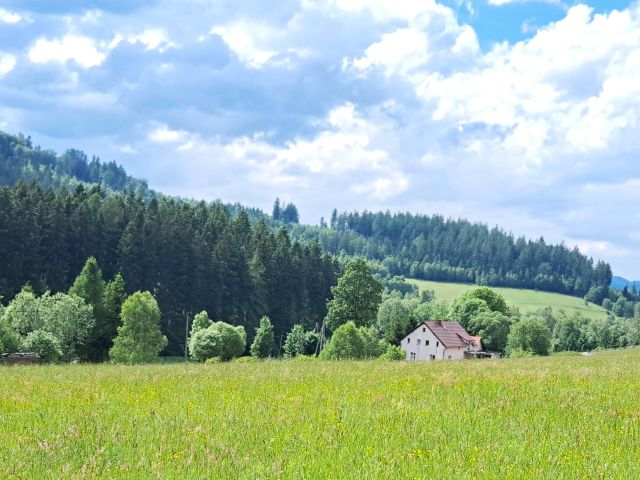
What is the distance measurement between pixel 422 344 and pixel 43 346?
67888 mm

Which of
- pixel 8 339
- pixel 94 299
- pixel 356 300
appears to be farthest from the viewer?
pixel 356 300

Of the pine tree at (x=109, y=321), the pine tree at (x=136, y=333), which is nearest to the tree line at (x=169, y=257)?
the pine tree at (x=109, y=321)

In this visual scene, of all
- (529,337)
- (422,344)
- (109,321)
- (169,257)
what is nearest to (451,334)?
(422,344)

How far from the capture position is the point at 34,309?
66.6 metres

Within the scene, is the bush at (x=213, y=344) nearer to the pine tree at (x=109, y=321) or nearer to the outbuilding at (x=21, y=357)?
the pine tree at (x=109, y=321)

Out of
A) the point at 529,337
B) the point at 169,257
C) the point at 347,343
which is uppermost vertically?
the point at 169,257

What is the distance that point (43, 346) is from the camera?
177ft

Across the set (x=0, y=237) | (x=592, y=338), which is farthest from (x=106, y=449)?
(x=592, y=338)

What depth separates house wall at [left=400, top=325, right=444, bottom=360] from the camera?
345 ft

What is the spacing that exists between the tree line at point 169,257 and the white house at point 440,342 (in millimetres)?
27790

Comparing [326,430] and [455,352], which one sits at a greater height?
[326,430]

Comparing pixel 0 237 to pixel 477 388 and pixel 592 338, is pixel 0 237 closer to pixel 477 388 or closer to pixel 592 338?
pixel 477 388

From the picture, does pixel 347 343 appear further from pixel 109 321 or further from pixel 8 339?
pixel 8 339

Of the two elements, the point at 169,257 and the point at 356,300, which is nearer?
the point at 356,300
